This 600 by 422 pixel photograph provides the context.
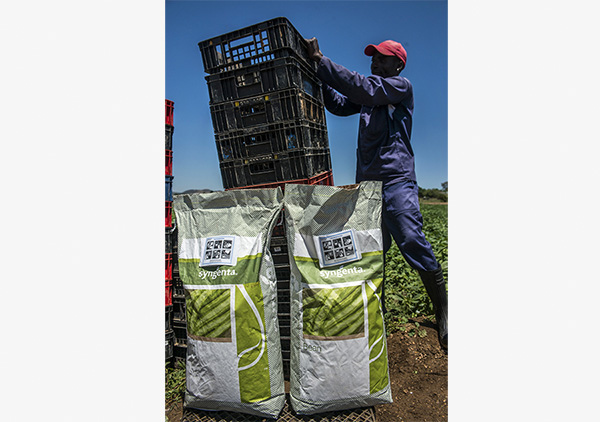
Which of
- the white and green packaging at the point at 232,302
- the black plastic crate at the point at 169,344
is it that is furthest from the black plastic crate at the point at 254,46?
the black plastic crate at the point at 169,344

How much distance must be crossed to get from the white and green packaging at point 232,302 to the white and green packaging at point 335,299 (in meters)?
0.15

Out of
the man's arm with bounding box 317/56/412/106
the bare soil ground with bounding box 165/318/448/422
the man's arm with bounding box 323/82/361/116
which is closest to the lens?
the bare soil ground with bounding box 165/318/448/422

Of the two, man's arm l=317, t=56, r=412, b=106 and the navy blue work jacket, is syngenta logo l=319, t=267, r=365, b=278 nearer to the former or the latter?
the navy blue work jacket

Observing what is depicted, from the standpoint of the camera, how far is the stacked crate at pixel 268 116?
2322mm

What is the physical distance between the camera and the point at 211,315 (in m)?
2.05

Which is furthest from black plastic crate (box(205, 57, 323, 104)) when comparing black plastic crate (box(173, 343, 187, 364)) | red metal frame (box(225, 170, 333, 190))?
black plastic crate (box(173, 343, 187, 364))

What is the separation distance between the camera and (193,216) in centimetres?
218

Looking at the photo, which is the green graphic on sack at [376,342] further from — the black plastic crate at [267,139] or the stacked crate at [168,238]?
the stacked crate at [168,238]

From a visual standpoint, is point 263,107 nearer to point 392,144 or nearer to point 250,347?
point 392,144

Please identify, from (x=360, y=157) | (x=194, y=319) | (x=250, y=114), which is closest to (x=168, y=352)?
(x=194, y=319)

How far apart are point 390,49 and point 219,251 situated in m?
1.92

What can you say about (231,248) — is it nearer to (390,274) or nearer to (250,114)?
(250,114)

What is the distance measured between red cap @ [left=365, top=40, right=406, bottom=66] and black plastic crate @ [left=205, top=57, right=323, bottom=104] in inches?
20.6

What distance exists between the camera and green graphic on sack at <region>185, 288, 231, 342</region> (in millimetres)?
2029
